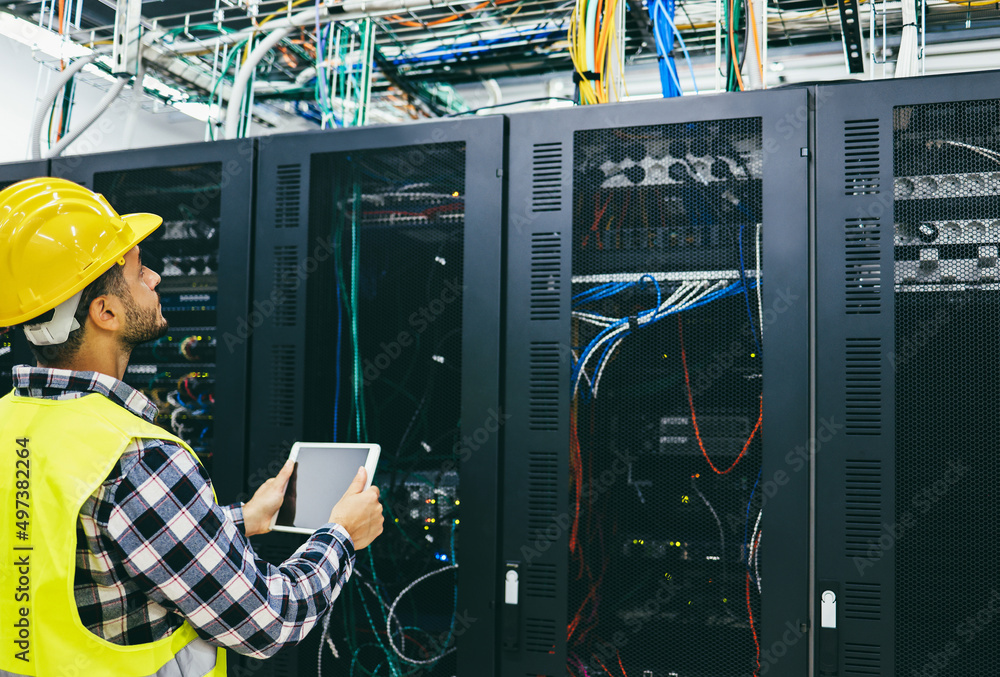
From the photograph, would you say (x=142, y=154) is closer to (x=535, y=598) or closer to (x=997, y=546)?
(x=535, y=598)

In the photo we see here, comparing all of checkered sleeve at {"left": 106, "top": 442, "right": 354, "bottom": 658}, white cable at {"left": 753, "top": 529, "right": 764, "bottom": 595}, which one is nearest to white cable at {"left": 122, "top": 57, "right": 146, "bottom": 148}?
checkered sleeve at {"left": 106, "top": 442, "right": 354, "bottom": 658}

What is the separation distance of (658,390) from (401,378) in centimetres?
58

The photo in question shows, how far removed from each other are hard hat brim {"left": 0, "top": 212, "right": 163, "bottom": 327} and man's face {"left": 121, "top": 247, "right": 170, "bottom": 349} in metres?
0.03

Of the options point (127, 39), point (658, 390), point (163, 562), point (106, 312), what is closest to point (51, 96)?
point (127, 39)

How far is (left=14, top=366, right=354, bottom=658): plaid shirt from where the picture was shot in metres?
0.93

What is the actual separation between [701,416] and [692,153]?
55 centimetres

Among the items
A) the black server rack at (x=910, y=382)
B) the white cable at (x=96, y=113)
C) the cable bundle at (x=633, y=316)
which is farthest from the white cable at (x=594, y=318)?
the white cable at (x=96, y=113)


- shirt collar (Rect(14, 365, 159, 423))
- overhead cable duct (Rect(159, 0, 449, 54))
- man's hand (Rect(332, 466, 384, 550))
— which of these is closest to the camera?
shirt collar (Rect(14, 365, 159, 423))

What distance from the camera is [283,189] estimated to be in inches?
70.3

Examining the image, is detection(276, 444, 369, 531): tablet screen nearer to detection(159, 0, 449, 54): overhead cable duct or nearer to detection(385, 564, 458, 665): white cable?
detection(385, 564, 458, 665): white cable

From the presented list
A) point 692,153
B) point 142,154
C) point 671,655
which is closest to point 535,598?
point 671,655

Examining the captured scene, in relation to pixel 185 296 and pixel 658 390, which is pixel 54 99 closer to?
pixel 185 296

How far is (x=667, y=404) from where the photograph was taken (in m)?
1.52

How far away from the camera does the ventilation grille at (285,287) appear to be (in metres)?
1.75
